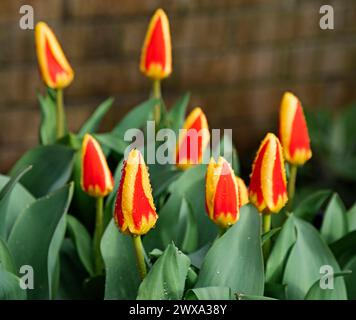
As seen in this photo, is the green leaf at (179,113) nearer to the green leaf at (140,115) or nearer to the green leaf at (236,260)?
the green leaf at (140,115)

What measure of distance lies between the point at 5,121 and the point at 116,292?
1.65m

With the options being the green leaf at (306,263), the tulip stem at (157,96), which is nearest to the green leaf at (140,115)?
the tulip stem at (157,96)

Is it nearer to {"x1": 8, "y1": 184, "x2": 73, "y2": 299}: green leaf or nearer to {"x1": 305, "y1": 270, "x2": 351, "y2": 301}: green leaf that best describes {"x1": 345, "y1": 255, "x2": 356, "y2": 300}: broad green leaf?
{"x1": 305, "y1": 270, "x2": 351, "y2": 301}: green leaf

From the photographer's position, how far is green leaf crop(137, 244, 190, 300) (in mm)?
955

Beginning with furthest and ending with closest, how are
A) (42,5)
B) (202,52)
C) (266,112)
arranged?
(266,112) < (202,52) < (42,5)

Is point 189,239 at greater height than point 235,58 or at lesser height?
lesser

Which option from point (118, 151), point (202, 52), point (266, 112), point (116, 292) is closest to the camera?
point (116, 292)

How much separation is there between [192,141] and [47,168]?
20 centimetres

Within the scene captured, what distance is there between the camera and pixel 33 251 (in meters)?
1.07

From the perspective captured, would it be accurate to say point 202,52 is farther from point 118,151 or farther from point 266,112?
point 118,151

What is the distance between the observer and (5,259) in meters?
1.03

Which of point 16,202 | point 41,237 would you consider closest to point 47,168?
point 16,202

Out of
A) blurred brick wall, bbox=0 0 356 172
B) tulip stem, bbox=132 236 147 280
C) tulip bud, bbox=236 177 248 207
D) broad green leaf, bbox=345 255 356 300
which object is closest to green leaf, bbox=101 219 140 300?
tulip stem, bbox=132 236 147 280

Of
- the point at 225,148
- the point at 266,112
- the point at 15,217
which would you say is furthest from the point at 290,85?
the point at 15,217
